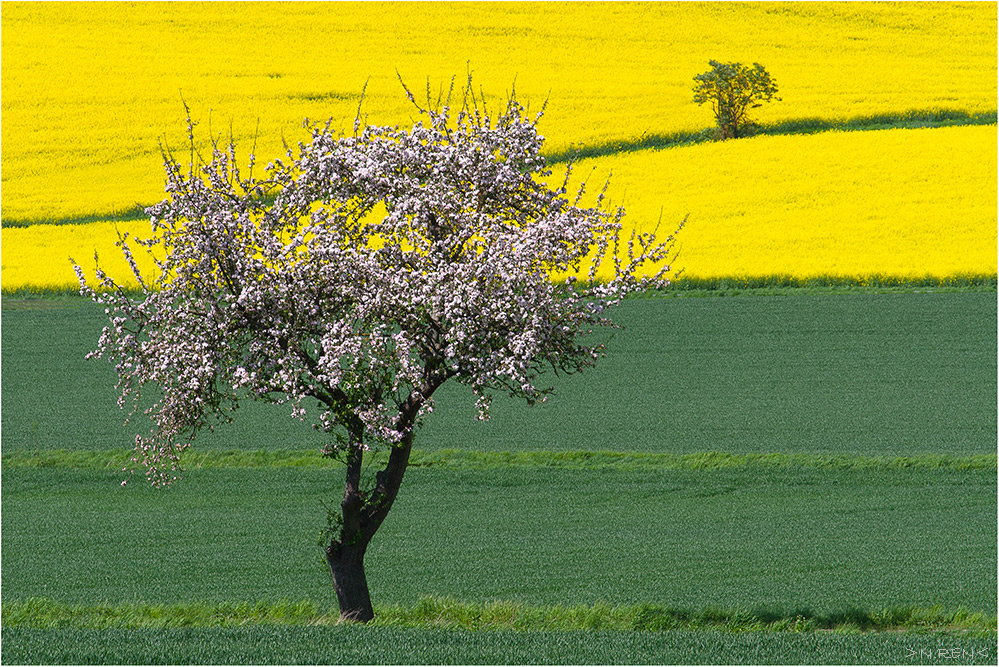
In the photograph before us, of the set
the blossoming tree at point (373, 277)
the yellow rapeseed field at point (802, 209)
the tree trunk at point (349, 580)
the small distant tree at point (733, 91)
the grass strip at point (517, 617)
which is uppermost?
the small distant tree at point (733, 91)

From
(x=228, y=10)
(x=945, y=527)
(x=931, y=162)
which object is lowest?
(x=945, y=527)

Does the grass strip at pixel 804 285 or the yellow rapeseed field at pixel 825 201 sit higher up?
the yellow rapeseed field at pixel 825 201

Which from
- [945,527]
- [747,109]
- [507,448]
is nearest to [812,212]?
[747,109]

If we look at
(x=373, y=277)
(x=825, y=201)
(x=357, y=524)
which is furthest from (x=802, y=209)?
(x=373, y=277)

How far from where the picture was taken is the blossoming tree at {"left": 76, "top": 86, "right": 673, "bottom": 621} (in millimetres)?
10359

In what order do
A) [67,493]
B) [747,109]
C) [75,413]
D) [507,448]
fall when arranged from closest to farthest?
1. [67,493]
2. [507,448]
3. [75,413]
4. [747,109]

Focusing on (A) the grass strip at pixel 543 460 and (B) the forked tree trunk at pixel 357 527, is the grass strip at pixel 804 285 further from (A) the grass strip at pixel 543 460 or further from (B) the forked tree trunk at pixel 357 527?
(B) the forked tree trunk at pixel 357 527

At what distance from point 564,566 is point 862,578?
3.69 m

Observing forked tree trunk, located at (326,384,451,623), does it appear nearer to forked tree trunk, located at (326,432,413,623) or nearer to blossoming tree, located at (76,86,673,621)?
forked tree trunk, located at (326,432,413,623)

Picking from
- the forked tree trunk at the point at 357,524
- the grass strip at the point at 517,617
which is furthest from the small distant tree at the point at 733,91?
the forked tree trunk at the point at 357,524

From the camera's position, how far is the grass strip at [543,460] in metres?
19.4

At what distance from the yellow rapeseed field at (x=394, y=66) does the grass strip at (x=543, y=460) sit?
837 inches

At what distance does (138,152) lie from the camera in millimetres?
44656

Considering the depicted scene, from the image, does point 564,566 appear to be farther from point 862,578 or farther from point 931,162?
point 931,162
